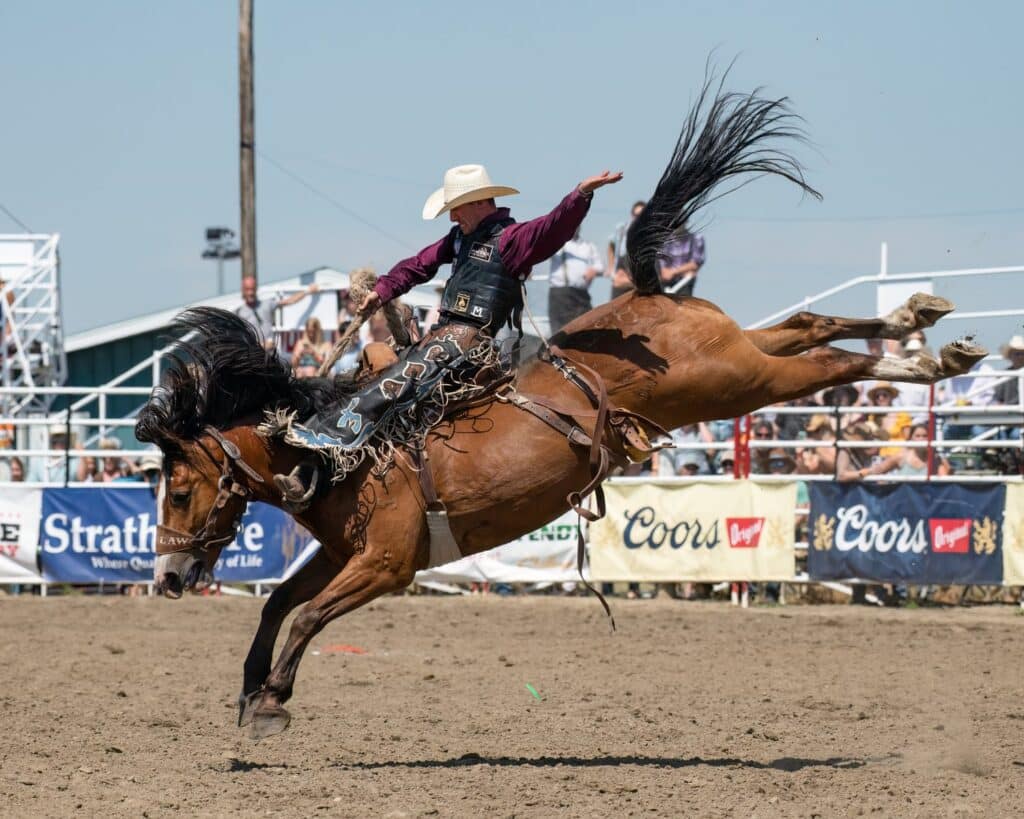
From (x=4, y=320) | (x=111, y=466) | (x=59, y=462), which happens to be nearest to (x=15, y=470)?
(x=59, y=462)

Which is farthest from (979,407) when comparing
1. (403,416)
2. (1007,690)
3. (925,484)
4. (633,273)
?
(403,416)

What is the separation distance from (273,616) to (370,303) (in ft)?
5.00

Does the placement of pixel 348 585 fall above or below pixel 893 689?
above

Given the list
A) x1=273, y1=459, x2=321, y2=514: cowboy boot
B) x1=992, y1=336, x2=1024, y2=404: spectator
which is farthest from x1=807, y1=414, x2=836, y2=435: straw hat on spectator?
x1=273, y1=459, x2=321, y2=514: cowboy boot

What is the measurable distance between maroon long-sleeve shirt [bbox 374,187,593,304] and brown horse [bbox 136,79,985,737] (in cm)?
50

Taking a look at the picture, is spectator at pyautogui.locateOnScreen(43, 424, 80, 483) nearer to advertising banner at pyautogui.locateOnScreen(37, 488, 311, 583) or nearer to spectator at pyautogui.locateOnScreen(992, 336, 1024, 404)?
advertising banner at pyautogui.locateOnScreen(37, 488, 311, 583)

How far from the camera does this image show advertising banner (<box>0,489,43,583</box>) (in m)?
13.2

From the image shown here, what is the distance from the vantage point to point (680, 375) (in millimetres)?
6391

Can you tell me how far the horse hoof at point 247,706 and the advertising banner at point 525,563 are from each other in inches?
269

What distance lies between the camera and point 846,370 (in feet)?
21.4

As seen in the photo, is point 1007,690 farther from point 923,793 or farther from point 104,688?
point 104,688

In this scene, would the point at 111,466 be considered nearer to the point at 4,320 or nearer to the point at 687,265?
the point at 4,320

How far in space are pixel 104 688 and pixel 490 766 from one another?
11.0 ft

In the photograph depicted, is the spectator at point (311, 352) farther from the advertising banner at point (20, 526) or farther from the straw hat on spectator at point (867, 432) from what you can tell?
the straw hat on spectator at point (867, 432)
